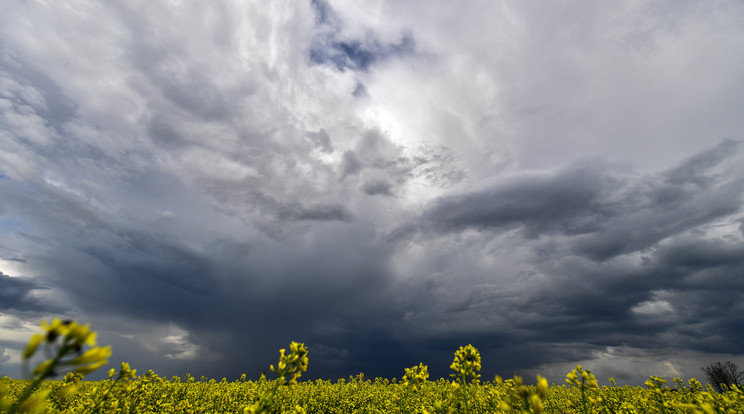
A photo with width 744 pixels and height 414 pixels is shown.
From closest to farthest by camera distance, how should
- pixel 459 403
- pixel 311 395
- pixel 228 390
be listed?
pixel 459 403 → pixel 228 390 → pixel 311 395

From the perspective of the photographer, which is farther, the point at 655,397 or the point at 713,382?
the point at 713,382

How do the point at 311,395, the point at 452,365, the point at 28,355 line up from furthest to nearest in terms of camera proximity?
1. the point at 311,395
2. the point at 452,365
3. the point at 28,355

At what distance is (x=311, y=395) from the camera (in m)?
24.1

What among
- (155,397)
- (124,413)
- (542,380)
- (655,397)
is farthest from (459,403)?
(155,397)

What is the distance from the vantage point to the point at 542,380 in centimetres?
434

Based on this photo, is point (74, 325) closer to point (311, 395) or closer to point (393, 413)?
point (393, 413)

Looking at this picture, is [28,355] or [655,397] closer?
[28,355]

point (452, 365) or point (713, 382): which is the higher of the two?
point (452, 365)

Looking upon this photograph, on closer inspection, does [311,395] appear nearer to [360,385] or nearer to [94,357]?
[360,385]

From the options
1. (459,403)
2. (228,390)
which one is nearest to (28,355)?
(459,403)

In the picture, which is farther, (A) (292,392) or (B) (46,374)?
(A) (292,392)

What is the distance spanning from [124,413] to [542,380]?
485 inches

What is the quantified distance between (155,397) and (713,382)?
70341mm

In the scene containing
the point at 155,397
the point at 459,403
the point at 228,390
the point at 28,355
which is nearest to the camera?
the point at 28,355
